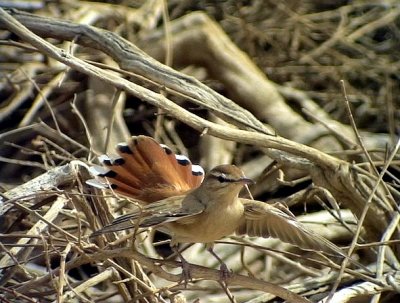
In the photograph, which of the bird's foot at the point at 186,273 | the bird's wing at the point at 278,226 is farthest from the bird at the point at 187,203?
the bird's foot at the point at 186,273

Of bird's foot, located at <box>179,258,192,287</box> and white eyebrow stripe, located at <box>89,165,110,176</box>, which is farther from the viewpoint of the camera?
white eyebrow stripe, located at <box>89,165,110,176</box>

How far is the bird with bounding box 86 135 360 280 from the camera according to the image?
3.17 meters

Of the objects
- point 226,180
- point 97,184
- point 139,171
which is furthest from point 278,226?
point 97,184

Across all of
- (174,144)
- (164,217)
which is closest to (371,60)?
(174,144)

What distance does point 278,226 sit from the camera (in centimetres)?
331

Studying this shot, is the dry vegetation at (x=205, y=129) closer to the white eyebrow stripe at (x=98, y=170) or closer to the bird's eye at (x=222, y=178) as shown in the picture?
the white eyebrow stripe at (x=98, y=170)

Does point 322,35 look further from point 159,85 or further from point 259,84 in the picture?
point 159,85

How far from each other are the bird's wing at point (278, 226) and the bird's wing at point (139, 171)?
29 cm

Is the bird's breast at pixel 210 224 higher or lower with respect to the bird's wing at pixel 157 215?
lower

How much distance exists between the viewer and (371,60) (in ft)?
20.3

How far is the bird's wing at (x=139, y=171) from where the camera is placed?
11.1 ft

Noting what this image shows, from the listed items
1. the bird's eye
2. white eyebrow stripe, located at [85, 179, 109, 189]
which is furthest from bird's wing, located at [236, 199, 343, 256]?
white eyebrow stripe, located at [85, 179, 109, 189]

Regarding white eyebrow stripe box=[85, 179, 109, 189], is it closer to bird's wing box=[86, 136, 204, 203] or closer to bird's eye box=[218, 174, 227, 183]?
bird's wing box=[86, 136, 204, 203]

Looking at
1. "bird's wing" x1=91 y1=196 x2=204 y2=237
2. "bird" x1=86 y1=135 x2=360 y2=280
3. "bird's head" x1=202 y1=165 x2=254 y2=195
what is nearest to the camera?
"bird's wing" x1=91 y1=196 x2=204 y2=237
